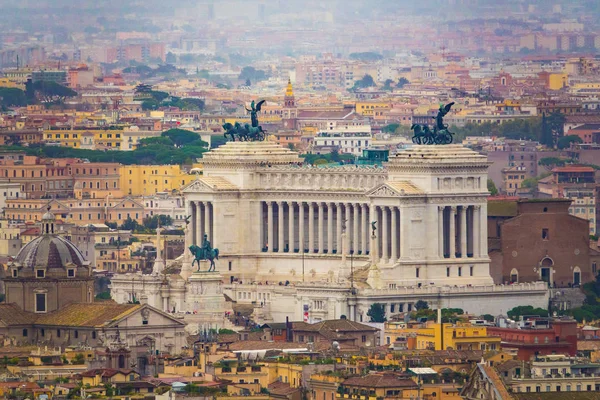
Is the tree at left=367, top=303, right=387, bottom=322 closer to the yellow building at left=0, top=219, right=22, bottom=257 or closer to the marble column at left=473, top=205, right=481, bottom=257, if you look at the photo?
the marble column at left=473, top=205, right=481, bottom=257

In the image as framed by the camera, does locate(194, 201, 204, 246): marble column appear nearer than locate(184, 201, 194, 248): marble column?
No

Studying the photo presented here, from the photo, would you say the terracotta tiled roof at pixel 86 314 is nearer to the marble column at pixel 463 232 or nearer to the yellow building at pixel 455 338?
the yellow building at pixel 455 338

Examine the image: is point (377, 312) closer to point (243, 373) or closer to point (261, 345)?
point (261, 345)

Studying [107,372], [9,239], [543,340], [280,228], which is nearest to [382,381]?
[107,372]

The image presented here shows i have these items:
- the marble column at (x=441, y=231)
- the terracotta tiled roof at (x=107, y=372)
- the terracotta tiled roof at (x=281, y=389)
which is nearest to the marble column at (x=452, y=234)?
the marble column at (x=441, y=231)

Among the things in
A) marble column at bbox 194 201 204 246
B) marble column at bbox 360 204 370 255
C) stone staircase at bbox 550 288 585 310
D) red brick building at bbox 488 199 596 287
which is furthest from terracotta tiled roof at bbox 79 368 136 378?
marble column at bbox 194 201 204 246

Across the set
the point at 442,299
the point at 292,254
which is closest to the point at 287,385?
the point at 442,299
